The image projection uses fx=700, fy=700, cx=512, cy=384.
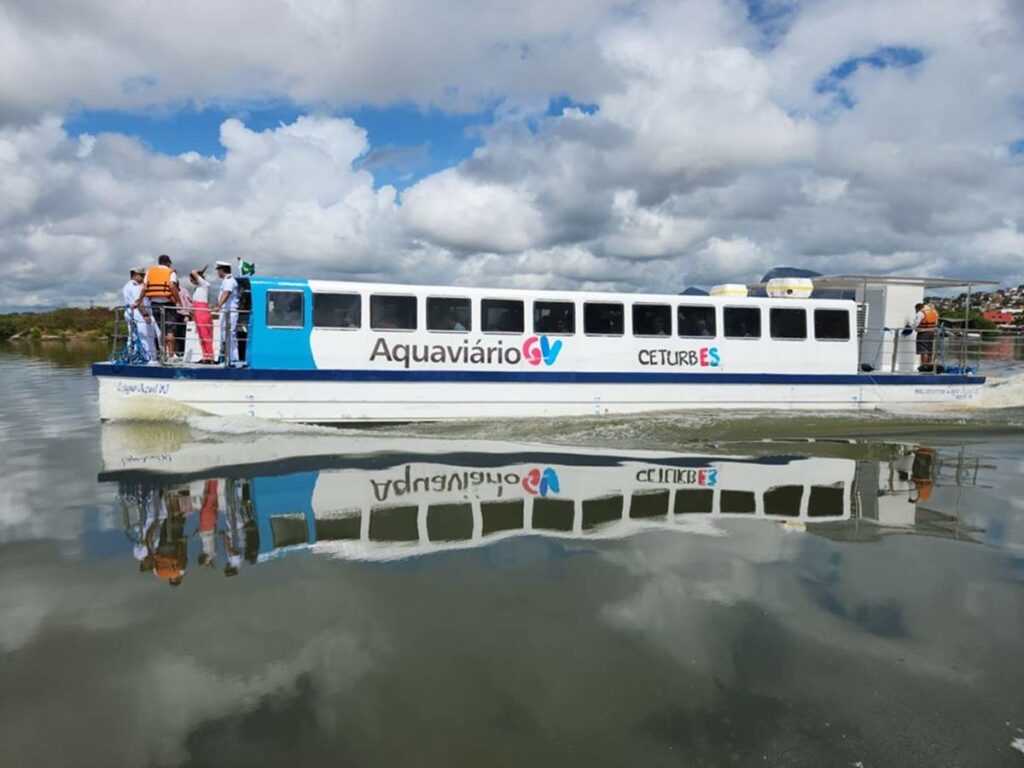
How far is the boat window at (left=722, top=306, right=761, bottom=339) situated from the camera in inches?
588

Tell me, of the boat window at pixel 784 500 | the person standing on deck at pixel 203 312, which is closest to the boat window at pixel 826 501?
the boat window at pixel 784 500

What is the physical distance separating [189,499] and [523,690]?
518 cm

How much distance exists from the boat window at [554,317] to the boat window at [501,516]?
6.69 metres

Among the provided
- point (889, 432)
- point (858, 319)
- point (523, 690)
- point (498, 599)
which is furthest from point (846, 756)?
point (858, 319)

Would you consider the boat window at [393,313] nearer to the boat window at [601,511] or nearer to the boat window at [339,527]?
the boat window at [339,527]

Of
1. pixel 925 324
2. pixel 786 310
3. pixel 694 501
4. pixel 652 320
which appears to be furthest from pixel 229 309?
pixel 925 324

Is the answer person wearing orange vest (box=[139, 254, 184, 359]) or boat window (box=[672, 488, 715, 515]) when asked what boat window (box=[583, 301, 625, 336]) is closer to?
boat window (box=[672, 488, 715, 515])

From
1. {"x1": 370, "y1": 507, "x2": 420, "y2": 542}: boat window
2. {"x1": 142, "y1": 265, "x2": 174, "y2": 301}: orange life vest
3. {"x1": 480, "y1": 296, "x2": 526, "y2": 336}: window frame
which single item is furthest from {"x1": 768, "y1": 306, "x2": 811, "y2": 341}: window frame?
{"x1": 142, "y1": 265, "x2": 174, "y2": 301}: orange life vest

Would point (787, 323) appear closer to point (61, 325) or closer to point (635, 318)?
point (635, 318)

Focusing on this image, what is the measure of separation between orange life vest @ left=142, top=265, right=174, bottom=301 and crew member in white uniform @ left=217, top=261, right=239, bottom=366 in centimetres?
92

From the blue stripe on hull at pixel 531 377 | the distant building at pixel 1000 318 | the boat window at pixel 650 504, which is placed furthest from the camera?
the distant building at pixel 1000 318

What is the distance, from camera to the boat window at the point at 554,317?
1403 centimetres

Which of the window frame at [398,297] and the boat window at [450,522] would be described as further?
the window frame at [398,297]

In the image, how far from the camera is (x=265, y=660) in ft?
14.1
